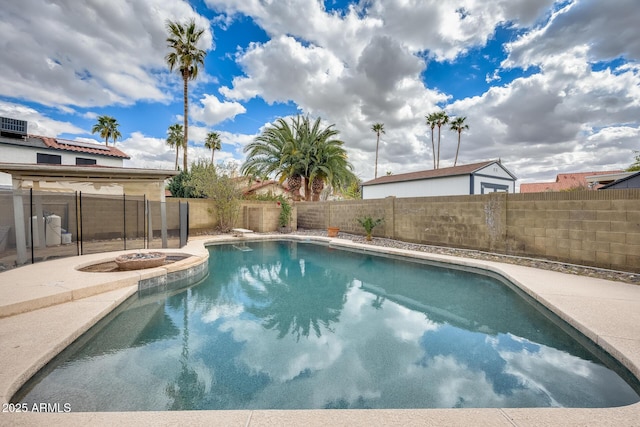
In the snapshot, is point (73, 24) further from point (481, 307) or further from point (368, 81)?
point (481, 307)

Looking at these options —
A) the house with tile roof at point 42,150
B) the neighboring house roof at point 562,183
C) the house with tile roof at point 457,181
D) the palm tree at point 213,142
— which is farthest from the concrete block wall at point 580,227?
the palm tree at point 213,142

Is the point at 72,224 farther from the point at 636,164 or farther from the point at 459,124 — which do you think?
the point at 459,124

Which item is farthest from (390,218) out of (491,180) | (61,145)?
(61,145)

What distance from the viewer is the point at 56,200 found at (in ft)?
31.9

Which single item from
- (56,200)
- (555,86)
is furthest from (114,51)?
(555,86)

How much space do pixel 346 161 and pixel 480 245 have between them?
10.8 metres

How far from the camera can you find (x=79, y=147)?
676 inches

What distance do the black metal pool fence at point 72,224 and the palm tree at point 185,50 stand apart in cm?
980

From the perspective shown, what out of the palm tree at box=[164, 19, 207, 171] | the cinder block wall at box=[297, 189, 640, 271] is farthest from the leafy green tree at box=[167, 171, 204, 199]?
the cinder block wall at box=[297, 189, 640, 271]

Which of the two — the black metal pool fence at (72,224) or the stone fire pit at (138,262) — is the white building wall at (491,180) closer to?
the black metal pool fence at (72,224)

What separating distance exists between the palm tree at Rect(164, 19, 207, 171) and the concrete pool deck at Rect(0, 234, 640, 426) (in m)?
14.8

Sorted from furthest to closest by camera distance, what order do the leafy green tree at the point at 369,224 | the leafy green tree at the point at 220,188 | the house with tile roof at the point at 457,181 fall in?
1. the house with tile roof at the point at 457,181
2. the leafy green tree at the point at 220,188
3. the leafy green tree at the point at 369,224

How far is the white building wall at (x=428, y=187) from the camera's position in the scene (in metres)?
17.9

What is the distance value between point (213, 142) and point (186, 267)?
3183cm
